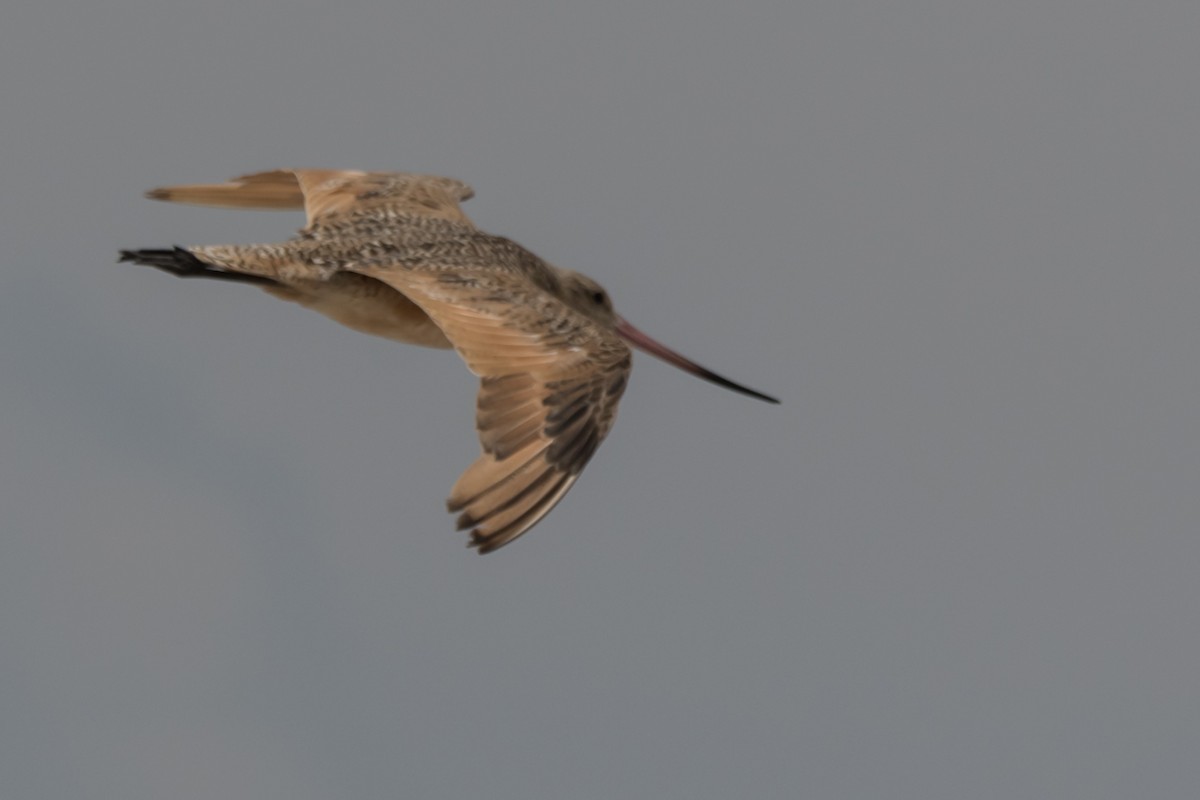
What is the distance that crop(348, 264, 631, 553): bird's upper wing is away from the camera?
1273 cm

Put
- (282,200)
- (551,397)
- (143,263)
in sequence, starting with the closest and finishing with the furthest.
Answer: (551,397)
(143,263)
(282,200)

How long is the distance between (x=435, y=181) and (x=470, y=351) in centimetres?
466

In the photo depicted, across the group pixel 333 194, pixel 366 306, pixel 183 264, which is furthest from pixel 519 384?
pixel 333 194

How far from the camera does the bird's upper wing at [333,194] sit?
17.3 meters

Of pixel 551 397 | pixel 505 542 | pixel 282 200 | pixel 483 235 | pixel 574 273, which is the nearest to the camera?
pixel 505 542

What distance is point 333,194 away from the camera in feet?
57.8

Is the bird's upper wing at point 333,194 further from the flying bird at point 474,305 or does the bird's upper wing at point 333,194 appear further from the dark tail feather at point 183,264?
the dark tail feather at point 183,264

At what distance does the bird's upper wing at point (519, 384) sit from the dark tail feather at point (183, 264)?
726 millimetres

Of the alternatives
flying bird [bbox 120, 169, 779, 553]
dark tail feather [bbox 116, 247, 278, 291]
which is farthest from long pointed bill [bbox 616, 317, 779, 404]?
dark tail feather [bbox 116, 247, 278, 291]

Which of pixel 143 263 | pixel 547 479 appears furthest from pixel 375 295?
pixel 547 479

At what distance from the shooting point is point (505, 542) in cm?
1248

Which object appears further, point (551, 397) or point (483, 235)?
point (483, 235)

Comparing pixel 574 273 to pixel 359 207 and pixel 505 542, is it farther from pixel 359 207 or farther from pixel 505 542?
pixel 505 542

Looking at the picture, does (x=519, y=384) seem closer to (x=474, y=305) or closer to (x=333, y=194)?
(x=474, y=305)
